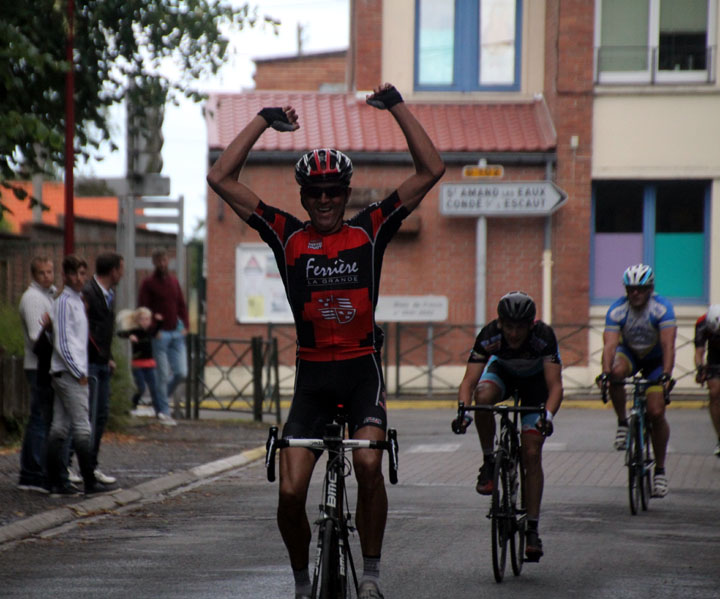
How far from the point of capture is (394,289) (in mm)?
24031

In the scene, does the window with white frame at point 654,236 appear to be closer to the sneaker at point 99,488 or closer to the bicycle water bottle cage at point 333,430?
the sneaker at point 99,488

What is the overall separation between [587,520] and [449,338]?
14.0 meters

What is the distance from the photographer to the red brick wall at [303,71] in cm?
4616

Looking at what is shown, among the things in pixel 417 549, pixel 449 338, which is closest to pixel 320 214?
pixel 417 549

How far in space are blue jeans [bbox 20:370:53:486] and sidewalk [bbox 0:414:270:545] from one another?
18 centimetres

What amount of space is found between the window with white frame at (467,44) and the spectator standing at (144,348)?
9547mm

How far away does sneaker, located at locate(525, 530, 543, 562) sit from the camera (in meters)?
7.81

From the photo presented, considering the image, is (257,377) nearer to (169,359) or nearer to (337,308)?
(169,359)

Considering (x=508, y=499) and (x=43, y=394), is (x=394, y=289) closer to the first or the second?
(x=43, y=394)

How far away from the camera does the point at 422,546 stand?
866 cm

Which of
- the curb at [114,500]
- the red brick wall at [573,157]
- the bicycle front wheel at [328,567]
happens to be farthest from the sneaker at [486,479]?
the red brick wall at [573,157]

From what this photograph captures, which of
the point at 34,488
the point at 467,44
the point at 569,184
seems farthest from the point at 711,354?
the point at 467,44

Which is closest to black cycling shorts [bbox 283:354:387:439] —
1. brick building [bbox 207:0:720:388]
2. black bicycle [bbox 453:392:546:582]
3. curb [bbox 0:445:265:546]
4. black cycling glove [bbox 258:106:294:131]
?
black cycling glove [bbox 258:106:294:131]

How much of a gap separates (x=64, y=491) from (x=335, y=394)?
222 inches
